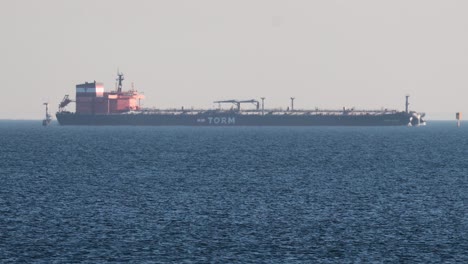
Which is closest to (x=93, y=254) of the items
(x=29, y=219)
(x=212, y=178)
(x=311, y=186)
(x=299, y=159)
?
(x=29, y=219)

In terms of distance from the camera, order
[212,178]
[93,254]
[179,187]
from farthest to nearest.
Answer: [212,178], [179,187], [93,254]

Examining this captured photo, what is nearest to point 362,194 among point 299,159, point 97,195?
point 97,195

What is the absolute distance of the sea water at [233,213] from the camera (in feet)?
123

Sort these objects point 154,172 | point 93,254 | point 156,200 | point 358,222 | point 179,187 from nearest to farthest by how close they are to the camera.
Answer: point 93,254 → point 358,222 → point 156,200 → point 179,187 → point 154,172

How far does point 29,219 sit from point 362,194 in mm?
22886

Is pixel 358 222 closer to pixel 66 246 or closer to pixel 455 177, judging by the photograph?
pixel 66 246

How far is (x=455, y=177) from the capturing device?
241 feet

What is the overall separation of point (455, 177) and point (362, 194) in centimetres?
1732

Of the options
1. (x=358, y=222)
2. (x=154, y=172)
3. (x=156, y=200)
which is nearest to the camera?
(x=358, y=222)

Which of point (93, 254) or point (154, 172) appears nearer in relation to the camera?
point (93, 254)

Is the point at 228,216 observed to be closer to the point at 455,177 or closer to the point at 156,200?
the point at 156,200

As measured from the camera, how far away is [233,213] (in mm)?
48781

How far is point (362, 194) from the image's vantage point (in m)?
59.0

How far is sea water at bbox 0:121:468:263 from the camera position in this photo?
37562mm
